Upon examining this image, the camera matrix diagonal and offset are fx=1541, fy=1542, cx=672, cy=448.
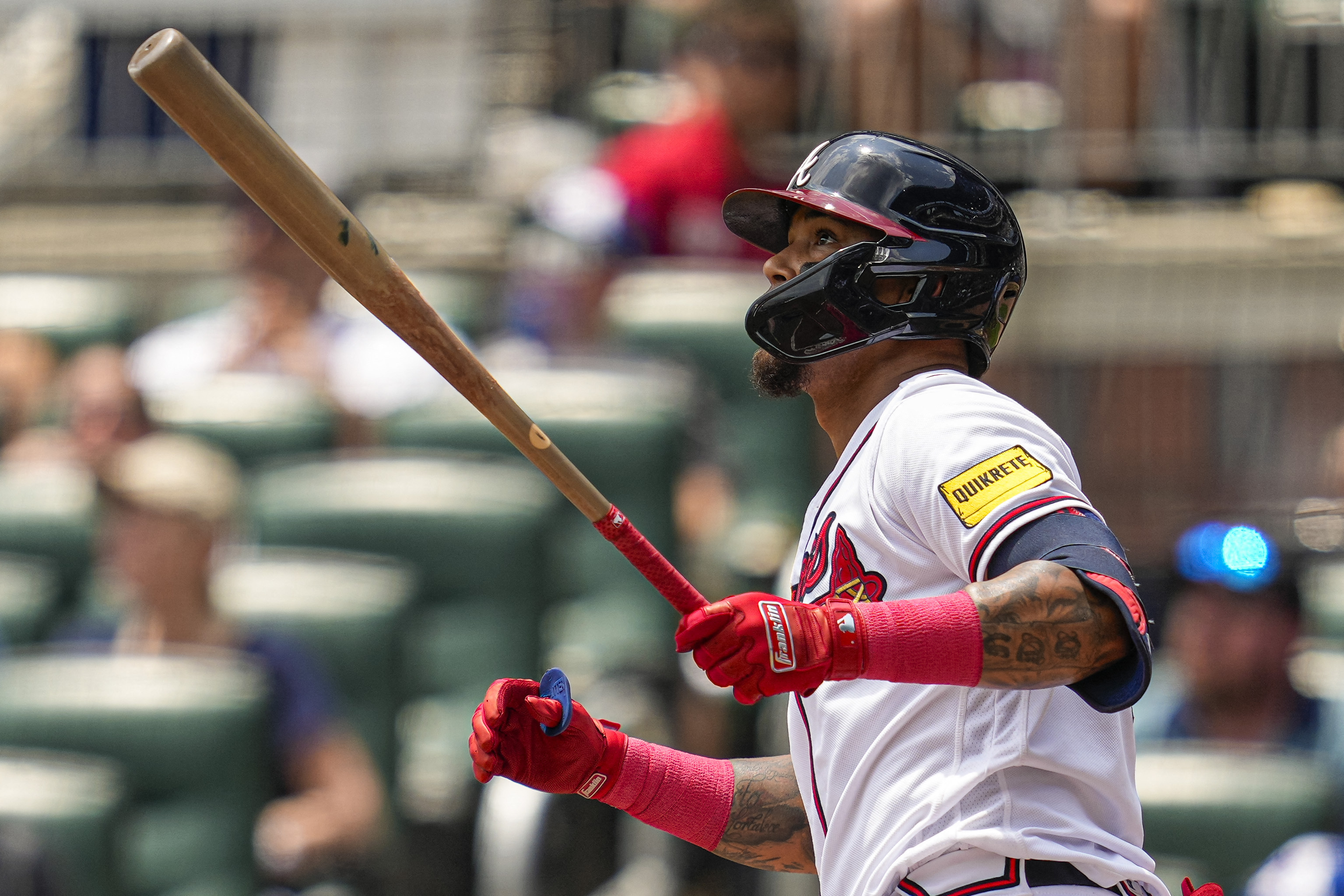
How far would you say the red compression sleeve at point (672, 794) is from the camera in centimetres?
201

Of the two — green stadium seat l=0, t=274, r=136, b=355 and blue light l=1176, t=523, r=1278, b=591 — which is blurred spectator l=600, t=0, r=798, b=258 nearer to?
blue light l=1176, t=523, r=1278, b=591

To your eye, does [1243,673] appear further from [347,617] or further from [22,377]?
[22,377]

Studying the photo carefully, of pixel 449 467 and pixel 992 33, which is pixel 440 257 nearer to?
pixel 449 467

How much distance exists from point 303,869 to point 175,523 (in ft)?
3.17

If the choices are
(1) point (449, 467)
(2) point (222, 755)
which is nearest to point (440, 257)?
(1) point (449, 467)

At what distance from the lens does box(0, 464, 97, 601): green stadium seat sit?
4.65m

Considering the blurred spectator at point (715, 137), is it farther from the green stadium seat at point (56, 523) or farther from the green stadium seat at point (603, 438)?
the green stadium seat at point (56, 523)

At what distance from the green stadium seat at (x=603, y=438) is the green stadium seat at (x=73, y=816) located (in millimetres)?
1413

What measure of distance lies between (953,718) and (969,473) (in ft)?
0.95

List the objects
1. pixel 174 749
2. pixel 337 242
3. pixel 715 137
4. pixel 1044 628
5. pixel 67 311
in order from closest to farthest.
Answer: pixel 1044 628 < pixel 337 242 < pixel 174 749 < pixel 715 137 < pixel 67 311

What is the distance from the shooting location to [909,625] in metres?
1.50

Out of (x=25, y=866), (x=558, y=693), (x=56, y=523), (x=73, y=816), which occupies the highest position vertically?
(x=56, y=523)

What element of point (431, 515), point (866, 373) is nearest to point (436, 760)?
point (431, 515)

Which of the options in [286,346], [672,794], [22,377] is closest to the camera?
[672,794]
